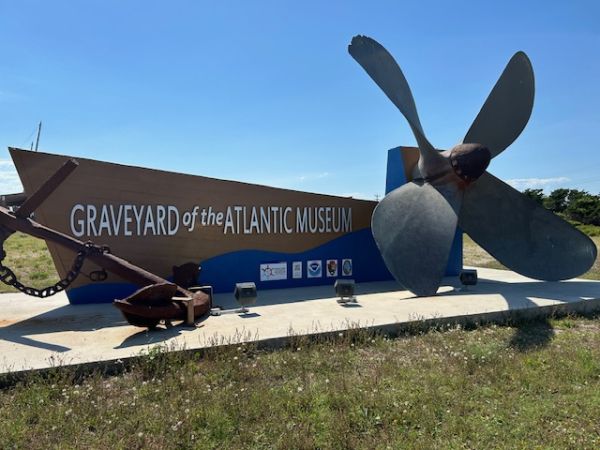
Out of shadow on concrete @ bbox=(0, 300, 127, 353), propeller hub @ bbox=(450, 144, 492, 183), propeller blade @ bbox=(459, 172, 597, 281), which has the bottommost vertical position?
shadow on concrete @ bbox=(0, 300, 127, 353)

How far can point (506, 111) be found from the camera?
9250mm

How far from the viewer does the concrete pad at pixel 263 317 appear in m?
5.19

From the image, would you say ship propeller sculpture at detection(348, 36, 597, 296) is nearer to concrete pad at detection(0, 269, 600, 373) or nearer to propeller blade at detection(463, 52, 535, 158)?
propeller blade at detection(463, 52, 535, 158)

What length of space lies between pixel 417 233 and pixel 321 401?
14.2ft

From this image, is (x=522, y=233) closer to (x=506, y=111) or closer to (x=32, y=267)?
(x=506, y=111)

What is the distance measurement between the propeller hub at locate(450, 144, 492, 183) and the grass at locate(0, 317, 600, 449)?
3.92 meters

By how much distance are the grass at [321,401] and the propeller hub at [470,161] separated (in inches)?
154

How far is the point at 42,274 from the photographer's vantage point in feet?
40.3

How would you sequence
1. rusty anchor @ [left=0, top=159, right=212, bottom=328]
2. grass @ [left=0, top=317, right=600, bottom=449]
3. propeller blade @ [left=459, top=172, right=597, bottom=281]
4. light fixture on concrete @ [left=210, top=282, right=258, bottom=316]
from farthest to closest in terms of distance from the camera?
propeller blade @ [left=459, top=172, right=597, bottom=281], light fixture on concrete @ [left=210, top=282, right=258, bottom=316], rusty anchor @ [left=0, top=159, right=212, bottom=328], grass @ [left=0, top=317, right=600, bottom=449]

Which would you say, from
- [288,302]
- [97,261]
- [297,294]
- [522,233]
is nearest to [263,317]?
[288,302]

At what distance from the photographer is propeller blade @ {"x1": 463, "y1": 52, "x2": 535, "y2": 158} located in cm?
899

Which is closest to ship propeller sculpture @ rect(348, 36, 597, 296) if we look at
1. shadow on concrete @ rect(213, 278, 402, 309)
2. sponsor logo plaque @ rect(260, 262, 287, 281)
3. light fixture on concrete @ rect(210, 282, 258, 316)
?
shadow on concrete @ rect(213, 278, 402, 309)

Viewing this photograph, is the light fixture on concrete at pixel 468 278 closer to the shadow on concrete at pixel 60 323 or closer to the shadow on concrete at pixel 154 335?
the shadow on concrete at pixel 154 335

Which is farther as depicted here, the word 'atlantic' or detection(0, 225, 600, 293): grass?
detection(0, 225, 600, 293): grass
